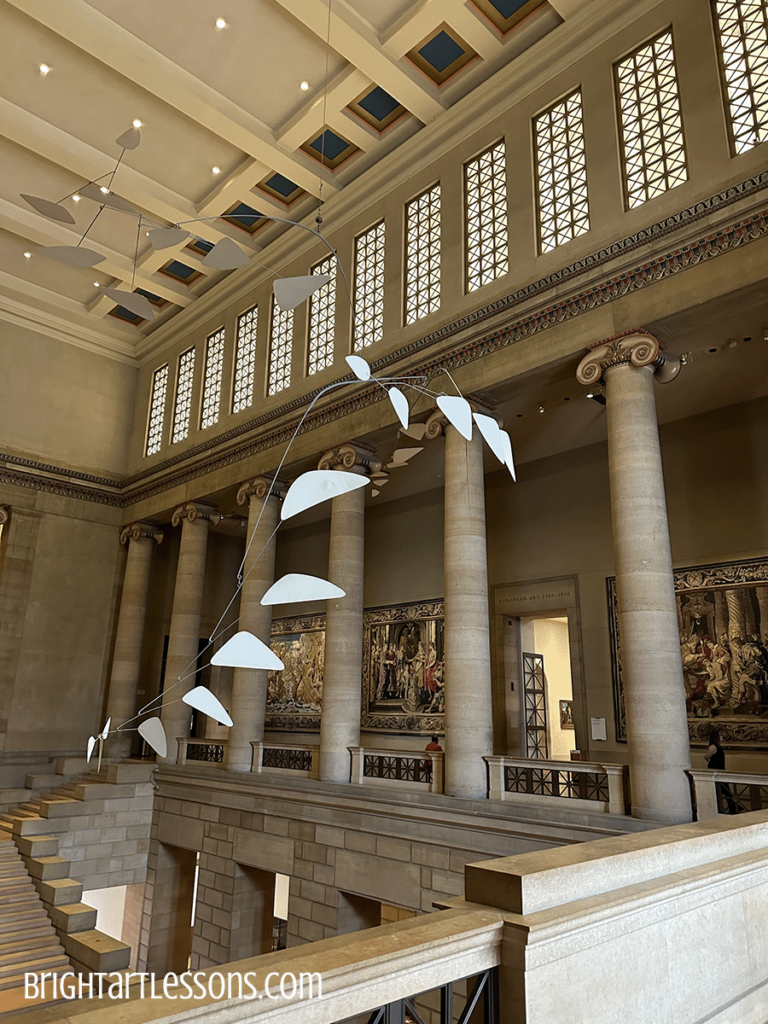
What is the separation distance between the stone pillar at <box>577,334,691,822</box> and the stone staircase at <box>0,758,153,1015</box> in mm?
6748

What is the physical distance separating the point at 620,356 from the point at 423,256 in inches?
189

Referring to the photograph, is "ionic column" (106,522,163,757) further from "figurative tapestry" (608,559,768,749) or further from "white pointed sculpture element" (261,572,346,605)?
"white pointed sculpture element" (261,572,346,605)

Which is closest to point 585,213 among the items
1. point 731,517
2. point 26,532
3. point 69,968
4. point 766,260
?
point 766,260

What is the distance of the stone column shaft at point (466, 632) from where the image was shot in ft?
29.3

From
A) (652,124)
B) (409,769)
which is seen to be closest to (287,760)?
(409,769)

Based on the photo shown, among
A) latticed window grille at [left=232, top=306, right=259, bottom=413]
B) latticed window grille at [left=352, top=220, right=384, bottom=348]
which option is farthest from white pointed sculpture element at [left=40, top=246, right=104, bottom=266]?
latticed window grille at [left=232, top=306, right=259, bottom=413]

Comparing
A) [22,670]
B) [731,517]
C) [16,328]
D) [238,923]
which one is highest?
[16,328]

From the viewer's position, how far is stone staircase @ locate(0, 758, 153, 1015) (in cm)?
876

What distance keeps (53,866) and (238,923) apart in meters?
3.06

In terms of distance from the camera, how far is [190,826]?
12.9 meters

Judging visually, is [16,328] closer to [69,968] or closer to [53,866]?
[53,866]

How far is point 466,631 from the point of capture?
9.29 metres

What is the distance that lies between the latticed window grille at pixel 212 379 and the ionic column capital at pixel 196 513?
1.91 m

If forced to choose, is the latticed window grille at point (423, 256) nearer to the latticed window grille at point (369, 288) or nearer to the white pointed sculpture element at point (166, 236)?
the latticed window grille at point (369, 288)
